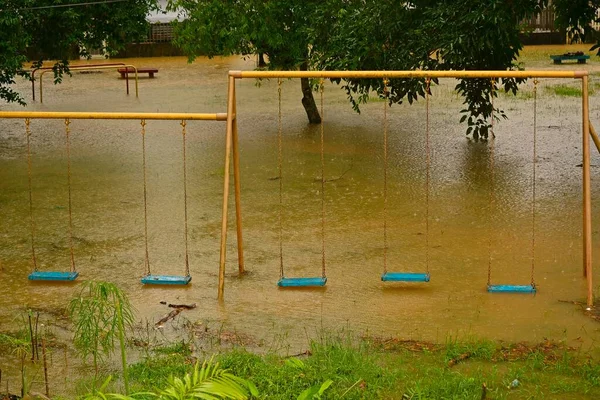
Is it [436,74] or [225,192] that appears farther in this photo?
[225,192]

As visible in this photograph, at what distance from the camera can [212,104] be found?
65.4 ft

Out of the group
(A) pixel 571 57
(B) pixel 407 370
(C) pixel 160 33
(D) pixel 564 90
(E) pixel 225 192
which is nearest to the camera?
(B) pixel 407 370

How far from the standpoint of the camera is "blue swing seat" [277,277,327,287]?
357 inches

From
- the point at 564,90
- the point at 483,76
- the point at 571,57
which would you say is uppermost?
the point at 571,57

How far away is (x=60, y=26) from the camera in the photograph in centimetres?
1456

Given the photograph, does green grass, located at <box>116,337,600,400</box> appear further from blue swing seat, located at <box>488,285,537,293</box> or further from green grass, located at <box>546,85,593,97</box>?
green grass, located at <box>546,85,593,97</box>

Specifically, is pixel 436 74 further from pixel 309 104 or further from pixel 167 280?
pixel 309 104

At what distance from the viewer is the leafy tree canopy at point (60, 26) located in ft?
44.3

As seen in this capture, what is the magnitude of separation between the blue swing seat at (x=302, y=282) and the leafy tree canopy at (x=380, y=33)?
3159 mm

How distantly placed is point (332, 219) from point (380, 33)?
9.42ft

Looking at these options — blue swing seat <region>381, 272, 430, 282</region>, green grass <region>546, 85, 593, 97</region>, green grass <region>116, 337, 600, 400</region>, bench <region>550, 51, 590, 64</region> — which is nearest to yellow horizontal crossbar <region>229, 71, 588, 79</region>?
blue swing seat <region>381, 272, 430, 282</region>

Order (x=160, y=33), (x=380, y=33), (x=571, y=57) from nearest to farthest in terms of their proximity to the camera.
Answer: (x=380, y=33)
(x=571, y=57)
(x=160, y=33)

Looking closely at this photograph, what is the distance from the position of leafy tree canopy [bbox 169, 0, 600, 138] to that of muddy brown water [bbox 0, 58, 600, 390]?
118 cm

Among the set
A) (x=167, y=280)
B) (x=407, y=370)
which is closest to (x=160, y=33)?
(x=167, y=280)
